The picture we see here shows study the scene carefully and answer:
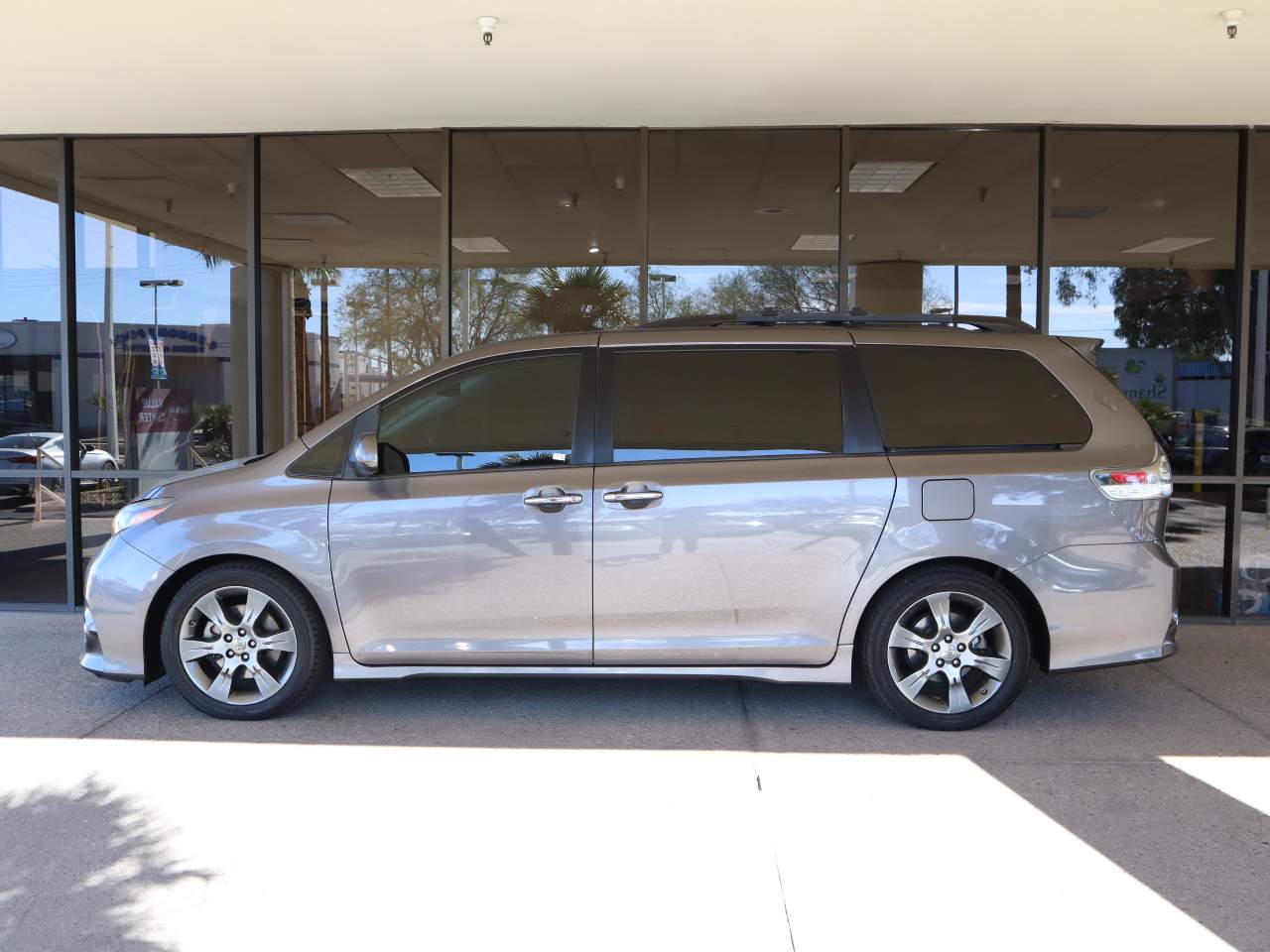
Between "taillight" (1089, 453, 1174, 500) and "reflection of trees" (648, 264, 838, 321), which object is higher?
"reflection of trees" (648, 264, 838, 321)

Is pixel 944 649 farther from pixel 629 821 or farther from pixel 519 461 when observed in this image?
pixel 519 461

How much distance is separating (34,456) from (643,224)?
4737 millimetres

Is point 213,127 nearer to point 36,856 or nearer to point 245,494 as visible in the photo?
point 245,494

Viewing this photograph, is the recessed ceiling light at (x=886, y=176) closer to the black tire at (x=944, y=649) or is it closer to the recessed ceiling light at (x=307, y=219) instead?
the black tire at (x=944, y=649)

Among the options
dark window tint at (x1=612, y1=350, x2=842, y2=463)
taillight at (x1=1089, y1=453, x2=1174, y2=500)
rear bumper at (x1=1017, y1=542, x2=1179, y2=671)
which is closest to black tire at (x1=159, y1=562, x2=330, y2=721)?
dark window tint at (x1=612, y1=350, x2=842, y2=463)

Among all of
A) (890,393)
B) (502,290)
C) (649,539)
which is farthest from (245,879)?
(502,290)

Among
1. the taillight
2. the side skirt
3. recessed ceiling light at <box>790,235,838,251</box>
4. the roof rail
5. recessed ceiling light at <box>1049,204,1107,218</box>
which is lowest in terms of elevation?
the side skirt

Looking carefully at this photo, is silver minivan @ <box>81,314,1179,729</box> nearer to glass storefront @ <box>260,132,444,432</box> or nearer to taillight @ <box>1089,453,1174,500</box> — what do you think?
taillight @ <box>1089,453,1174,500</box>

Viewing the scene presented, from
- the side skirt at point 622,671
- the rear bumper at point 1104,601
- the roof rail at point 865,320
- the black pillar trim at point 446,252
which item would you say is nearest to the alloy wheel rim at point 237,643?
the side skirt at point 622,671

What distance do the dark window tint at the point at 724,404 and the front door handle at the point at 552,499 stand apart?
290mm

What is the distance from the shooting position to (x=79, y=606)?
7336 millimetres

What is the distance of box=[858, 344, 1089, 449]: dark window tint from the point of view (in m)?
4.52

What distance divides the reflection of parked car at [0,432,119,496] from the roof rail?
484 cm

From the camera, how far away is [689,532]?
441cm
